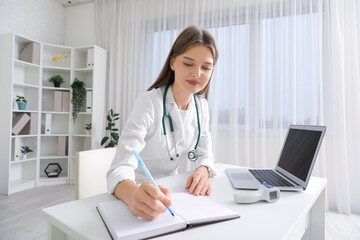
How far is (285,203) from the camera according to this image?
0.80 m

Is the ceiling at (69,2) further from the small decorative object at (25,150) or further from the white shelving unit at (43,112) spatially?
the small decorative object at (25,150)

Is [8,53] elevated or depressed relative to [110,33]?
depressed

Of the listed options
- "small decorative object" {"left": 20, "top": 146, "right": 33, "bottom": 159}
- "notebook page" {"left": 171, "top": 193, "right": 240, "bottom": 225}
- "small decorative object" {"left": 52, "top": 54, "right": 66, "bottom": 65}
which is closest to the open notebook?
"notebook page" {"left": 171, "top": 193, "right": 240, "bottom": 225}

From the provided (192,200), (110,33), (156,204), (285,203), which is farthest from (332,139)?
(110,33)

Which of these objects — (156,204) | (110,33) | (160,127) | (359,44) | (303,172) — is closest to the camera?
(156,204)

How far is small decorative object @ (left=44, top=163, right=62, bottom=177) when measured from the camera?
3.70 m

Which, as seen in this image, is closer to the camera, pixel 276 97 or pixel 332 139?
pixel 332 139

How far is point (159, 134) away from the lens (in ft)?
3.78

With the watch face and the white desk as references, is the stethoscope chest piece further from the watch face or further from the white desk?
the watch face

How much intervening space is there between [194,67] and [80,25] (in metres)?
3.93

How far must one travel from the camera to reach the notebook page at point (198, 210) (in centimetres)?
61

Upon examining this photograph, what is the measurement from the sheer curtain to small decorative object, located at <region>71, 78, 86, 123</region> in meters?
1.04

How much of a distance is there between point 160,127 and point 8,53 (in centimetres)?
312

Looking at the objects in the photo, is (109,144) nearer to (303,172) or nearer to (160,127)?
(160,127)
